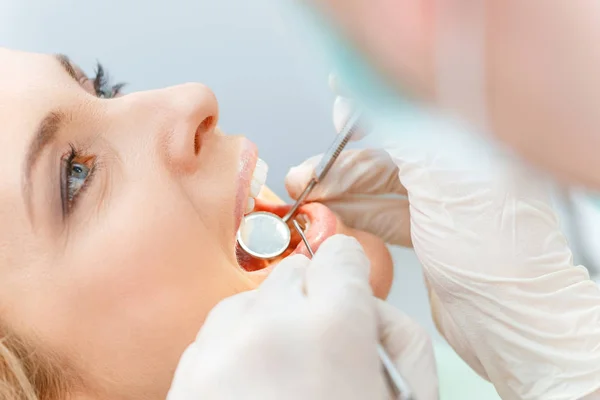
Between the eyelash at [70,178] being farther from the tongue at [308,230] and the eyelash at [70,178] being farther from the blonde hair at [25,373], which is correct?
the tongue at [308,230]

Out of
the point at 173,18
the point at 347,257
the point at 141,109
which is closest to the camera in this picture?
the point at 347,257

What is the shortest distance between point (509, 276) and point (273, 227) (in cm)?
44

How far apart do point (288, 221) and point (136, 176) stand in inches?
16.2

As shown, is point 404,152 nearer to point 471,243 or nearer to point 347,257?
point 471,243

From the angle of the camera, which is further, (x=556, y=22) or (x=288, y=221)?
(x=288, y=221)

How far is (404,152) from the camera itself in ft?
3.10

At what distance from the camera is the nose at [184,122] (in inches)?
29.9

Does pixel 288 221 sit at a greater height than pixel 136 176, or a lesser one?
lesser

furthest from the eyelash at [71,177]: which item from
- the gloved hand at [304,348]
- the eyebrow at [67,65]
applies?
the gloved hand at [304,348]

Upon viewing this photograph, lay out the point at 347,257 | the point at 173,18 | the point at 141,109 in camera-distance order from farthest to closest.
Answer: the point at 173,18 < the point at 141,109 < the point at 347,257

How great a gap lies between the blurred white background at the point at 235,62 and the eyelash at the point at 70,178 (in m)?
0.72

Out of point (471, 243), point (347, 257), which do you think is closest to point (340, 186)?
point (471, 243)

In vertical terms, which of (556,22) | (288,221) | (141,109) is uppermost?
(556,22)

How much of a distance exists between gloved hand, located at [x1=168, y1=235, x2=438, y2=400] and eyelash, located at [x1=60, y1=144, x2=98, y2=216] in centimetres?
25
